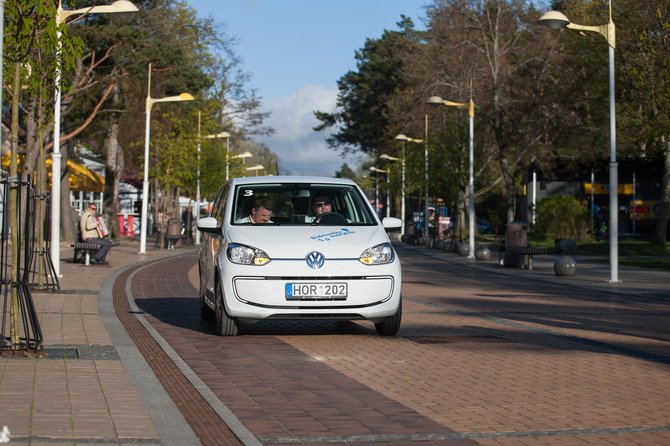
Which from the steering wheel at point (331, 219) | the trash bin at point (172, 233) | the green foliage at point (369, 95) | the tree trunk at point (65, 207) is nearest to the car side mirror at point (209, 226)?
the steering wheel at point (331, 219)

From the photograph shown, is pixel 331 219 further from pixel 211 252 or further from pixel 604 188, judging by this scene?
pixel 604 188

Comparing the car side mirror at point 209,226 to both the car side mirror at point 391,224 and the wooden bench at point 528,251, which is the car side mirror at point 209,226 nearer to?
the car side mirror at point 391,224

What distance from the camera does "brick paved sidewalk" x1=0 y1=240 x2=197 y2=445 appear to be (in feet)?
22.5

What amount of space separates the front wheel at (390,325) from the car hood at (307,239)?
0.83m

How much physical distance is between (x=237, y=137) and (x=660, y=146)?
3643 centimetres

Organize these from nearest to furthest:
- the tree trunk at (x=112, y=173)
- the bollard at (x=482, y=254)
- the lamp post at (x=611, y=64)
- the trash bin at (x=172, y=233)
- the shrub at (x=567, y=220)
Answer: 1. the lamp post at (x=611, y=64)
2. the bollard at (x=482, y=254)
3. the trash bin at (x=172, y=233)
4. the shrub at (x=567, y=220)
5. the tree trunk at (x=112, y=173)

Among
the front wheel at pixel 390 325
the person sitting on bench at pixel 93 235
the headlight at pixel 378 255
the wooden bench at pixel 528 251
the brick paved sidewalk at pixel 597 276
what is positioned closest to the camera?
the headlight at pixel 378 255

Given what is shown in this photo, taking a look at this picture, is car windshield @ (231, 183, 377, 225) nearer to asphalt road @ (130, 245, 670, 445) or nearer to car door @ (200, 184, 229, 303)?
car door @ (200, 184, 229, 303)

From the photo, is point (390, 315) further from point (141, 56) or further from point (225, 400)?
point (141, 56)

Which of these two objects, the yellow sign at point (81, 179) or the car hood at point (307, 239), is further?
the yellow sign at point (81, 179)

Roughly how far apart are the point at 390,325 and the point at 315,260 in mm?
1342

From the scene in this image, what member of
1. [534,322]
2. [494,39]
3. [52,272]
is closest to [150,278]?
[52,272]

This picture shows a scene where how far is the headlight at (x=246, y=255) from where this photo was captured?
1198 centimetres

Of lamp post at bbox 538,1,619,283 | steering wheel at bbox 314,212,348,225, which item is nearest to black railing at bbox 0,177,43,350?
steering wheel at bbox 314,212,348,225
